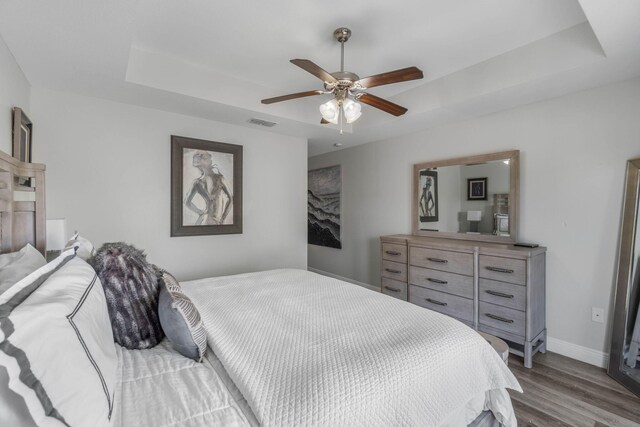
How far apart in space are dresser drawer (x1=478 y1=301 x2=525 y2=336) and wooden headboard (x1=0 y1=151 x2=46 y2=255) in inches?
127

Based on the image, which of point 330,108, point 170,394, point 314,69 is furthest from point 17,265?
point 330,108

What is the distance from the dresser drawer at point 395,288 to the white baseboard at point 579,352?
132cm

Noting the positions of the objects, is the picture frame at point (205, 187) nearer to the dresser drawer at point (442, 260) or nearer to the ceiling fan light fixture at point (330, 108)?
the ceiling fan light fixture at point (330, 108)

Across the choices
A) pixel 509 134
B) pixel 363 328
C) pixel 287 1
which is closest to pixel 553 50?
pixel 509 134

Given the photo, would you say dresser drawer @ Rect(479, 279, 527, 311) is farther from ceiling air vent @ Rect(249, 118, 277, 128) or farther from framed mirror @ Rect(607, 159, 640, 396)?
ceiling air vent @ Rect(249, 118, 277, 128)

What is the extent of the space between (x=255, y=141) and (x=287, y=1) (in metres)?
1.89

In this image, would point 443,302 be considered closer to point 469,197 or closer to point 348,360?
point 469,197

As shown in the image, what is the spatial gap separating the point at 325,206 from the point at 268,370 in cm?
419

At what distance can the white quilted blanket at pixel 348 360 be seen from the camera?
3.07 ft

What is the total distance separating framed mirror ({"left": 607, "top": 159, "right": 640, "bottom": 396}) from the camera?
2.18 meters

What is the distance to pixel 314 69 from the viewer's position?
6.00 ft

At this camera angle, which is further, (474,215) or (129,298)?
(474,215)

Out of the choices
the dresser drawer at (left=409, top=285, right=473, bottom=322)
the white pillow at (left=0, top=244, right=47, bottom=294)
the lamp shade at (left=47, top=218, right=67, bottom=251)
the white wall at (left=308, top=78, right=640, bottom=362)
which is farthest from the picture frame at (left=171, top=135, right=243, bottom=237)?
the white wall at (left=308, top=78, right=640, bottom=362)

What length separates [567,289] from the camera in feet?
8.54
